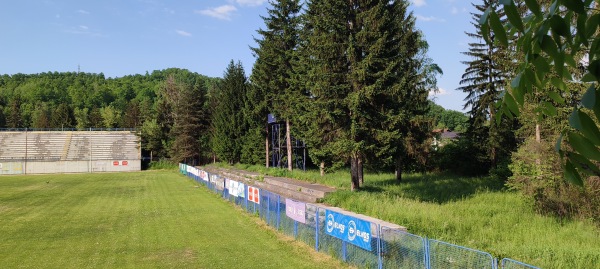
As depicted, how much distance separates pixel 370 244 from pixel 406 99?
45.2 feet

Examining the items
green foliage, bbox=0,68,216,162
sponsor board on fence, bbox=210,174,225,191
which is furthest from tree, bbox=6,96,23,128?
sponsor board on fence, bbox=210,174,225,191

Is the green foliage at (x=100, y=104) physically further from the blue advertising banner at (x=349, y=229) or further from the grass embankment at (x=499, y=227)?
the blue advertising banner at (x=349, y=229)

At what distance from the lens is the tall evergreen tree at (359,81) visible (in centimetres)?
2153

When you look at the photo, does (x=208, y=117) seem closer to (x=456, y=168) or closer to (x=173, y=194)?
(x=173, y=194)

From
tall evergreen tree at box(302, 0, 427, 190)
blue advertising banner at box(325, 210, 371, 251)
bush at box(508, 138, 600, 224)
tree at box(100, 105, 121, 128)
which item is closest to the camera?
blue advertising banner at box(325, 210, 371, 251)

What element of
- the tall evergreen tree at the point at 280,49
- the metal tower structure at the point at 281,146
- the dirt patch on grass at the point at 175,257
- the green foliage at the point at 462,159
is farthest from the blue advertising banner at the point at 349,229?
the metal tower structure at the point at 281,146

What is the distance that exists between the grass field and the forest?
7416 mm

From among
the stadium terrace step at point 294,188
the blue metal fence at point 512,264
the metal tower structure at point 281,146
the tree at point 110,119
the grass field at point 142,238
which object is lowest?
the grass field at point 142,238

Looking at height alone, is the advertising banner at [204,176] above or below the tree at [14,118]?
below

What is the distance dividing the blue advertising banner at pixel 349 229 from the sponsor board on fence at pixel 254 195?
315 inches

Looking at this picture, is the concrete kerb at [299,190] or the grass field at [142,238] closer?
the grass field at [142,238]

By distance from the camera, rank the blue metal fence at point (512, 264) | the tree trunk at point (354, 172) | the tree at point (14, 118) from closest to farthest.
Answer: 1. the blue metal fence at point (512, 264)
2. the tree trunk at point (354, 172)
3. the tree at point (14, 118)

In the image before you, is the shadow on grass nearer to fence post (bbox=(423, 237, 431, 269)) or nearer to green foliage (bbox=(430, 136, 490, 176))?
green foliage (bbox=(430, 136, 490, 176))

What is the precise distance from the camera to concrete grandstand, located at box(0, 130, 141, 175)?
6869cm
